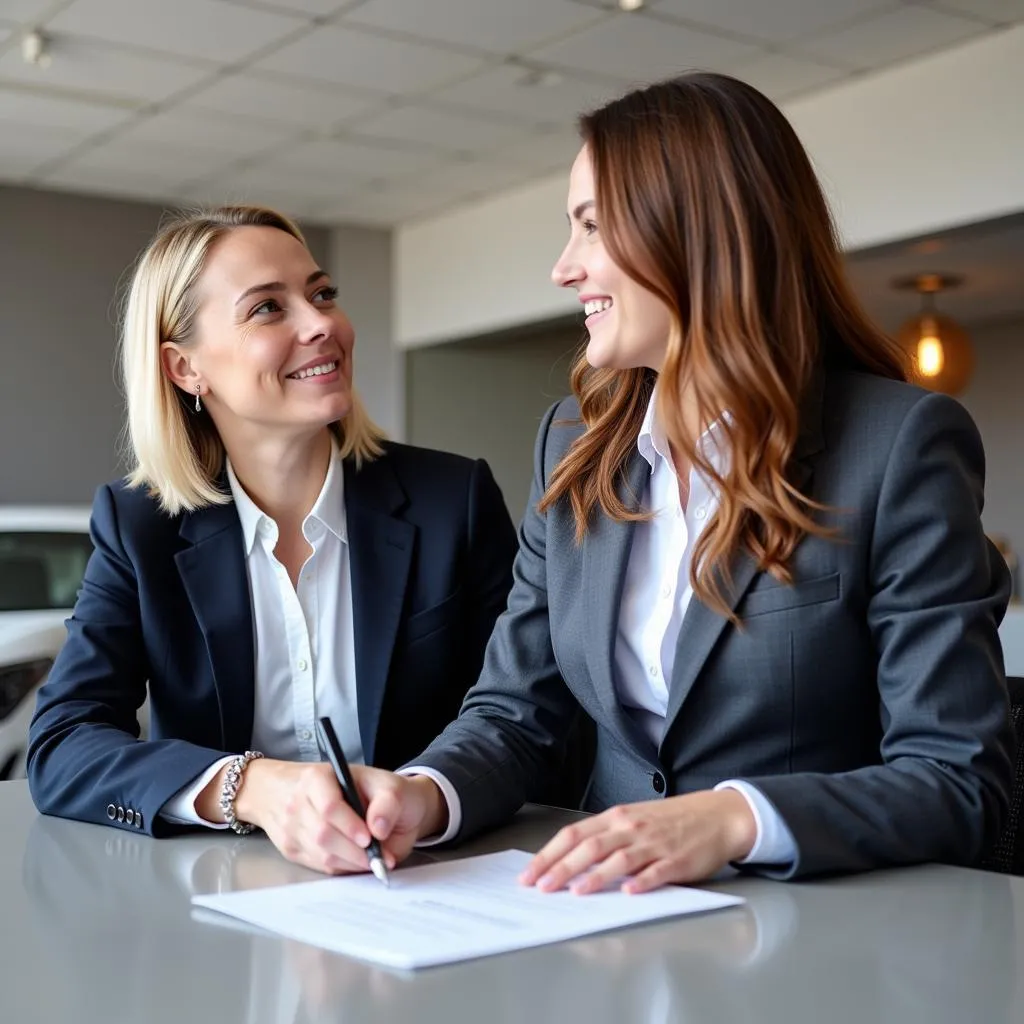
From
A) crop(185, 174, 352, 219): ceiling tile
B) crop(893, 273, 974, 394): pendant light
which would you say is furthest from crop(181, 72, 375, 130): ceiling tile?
crop(893, 273, 974, 394): pendant light

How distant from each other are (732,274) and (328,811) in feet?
2.15

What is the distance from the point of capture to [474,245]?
8453mm

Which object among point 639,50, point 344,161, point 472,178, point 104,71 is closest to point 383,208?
point 472,178

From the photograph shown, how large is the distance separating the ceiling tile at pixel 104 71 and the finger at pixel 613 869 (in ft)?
16.9

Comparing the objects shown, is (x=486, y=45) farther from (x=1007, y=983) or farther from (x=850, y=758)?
(x=1007, y=983)

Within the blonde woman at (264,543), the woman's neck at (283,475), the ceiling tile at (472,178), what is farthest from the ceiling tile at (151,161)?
the woman's neck at (283,475)

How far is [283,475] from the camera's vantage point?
6.73ft

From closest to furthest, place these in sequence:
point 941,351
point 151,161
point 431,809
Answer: point 431,809
point 941,351
point 151,161

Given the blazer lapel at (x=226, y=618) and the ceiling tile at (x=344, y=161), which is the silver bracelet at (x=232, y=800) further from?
the ceiling tile at (x=344, y=161)

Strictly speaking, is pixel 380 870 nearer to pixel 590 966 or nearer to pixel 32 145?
pixel 590 966

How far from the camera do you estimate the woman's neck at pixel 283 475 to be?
2043 millimetres

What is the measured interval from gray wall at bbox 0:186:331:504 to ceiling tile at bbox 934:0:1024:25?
4.80 metres

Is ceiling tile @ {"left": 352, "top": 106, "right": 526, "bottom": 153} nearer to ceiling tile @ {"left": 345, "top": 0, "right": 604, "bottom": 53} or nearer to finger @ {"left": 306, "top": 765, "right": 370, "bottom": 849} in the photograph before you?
ceiling tile @ {"left": 345, "top": 0, "right": 604, "bottom": 53}

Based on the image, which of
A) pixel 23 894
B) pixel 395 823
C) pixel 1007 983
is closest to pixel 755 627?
pixel 395 823
